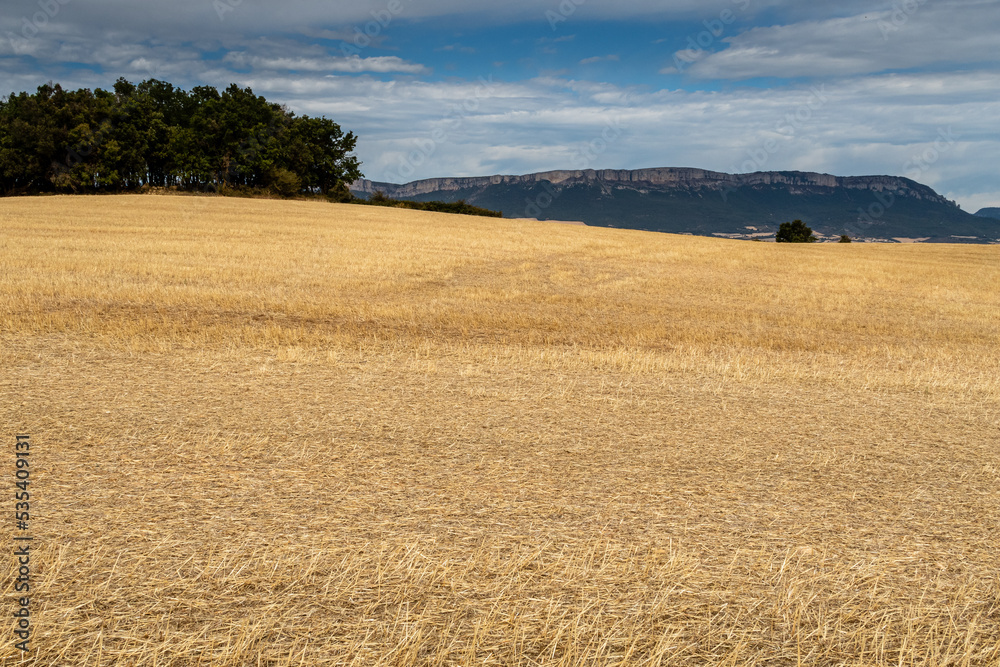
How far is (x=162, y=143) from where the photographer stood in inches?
2938

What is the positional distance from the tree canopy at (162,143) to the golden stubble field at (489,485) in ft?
193

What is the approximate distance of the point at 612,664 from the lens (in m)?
4.48

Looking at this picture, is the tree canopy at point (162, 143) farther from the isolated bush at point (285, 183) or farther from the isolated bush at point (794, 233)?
the isolated bush at point (794, 233)

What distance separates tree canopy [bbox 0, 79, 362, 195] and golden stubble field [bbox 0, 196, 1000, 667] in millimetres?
58949

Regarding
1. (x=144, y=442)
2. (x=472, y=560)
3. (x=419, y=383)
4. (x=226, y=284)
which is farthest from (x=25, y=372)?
(x=226, y=284)

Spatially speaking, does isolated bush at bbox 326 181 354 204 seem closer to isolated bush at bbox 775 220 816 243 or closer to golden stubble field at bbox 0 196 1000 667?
isolated bush at bbox 775 220 816 243

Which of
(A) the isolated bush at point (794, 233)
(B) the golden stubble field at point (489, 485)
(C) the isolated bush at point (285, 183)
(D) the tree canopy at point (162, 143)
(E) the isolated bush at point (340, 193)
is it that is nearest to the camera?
(B) the golden stubble field at point (489, 485)

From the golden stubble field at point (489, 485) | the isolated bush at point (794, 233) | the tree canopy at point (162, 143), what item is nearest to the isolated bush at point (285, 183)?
the tree canopy at point (162, 143)

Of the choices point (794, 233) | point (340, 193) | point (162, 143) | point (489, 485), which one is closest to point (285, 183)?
point (340, 193)

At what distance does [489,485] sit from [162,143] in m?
79.6

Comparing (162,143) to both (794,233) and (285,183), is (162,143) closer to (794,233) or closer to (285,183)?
(285,183)

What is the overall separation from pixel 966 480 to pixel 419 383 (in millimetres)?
7663

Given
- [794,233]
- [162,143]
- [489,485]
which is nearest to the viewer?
[489,485]

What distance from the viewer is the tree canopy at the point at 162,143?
67250 millimetres
